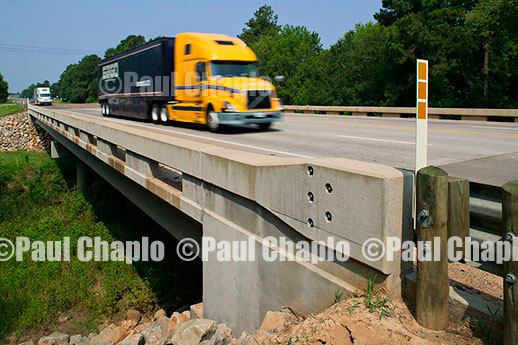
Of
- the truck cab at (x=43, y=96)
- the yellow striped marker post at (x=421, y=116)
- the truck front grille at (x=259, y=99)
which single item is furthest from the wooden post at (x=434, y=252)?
the truck cab at (x=43, y=96)

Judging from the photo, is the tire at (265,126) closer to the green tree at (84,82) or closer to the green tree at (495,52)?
the green tree at (495,52)

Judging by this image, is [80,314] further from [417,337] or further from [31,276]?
[417,337]

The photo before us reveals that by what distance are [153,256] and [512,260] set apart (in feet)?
49.6

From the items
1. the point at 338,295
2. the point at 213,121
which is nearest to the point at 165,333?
the point at 338,295

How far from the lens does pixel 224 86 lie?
1362cm

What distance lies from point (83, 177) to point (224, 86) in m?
14.6

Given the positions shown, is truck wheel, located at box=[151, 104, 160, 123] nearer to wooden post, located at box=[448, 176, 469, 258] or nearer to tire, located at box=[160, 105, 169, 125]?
tire, located at box=[160, 105, 169, 125]

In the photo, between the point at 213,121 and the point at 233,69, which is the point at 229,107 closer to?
the point at 213,121

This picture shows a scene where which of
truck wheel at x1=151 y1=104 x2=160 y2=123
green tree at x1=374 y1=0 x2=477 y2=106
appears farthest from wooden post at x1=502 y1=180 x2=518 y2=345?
green tree at x1=374 y1=0 x2=477 y2=106

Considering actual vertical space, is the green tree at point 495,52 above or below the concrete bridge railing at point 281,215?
above

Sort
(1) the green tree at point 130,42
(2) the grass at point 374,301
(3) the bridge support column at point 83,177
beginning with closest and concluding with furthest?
(2) the grass at point 374,301, (3) the bridge support column at point 83,177, (1) the green tree at point 130,42

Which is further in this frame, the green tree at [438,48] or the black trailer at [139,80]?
the green tree at [438,48]

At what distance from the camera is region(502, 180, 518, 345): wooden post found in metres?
2.80

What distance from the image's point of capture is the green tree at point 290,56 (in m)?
69.1
